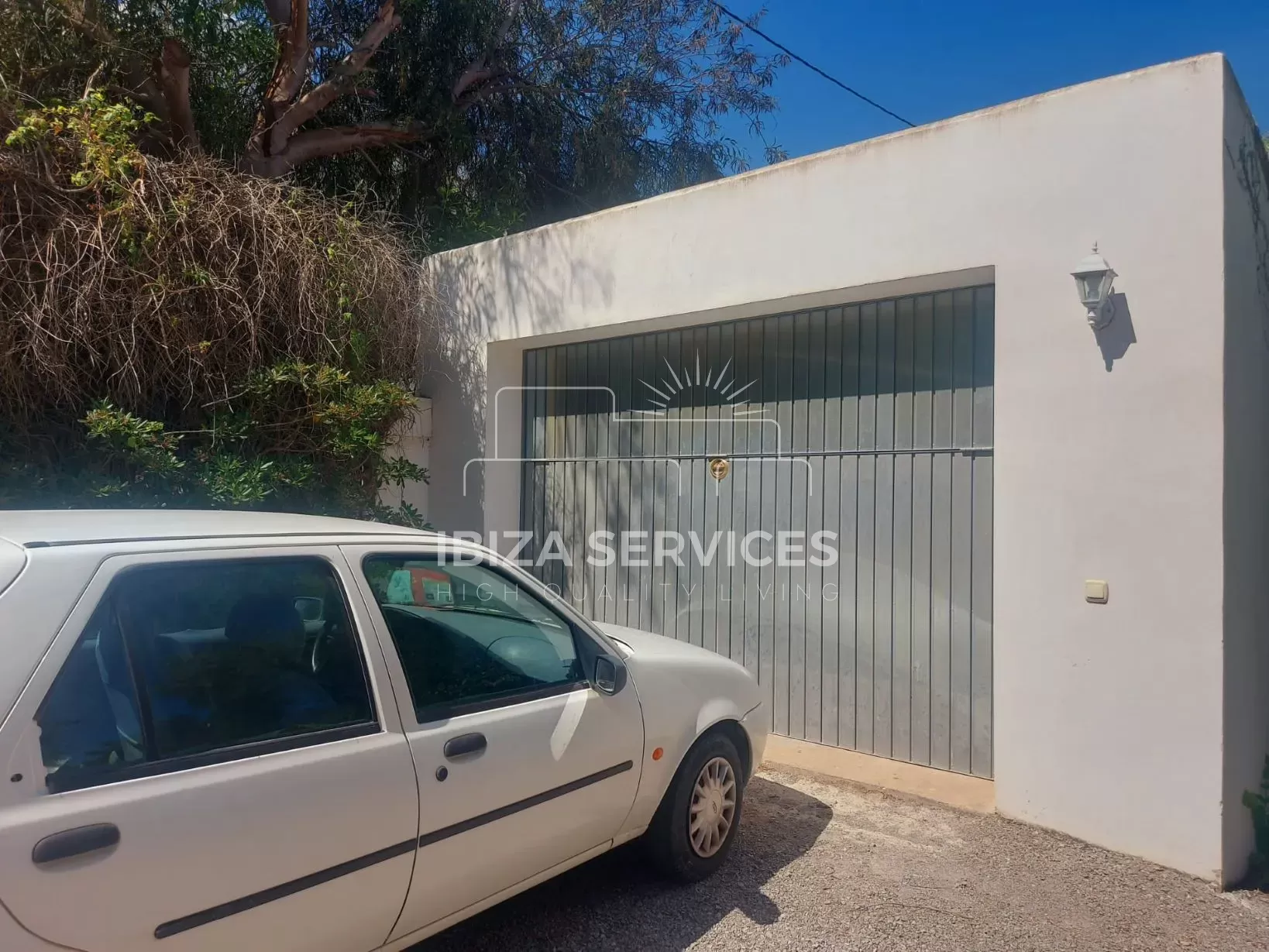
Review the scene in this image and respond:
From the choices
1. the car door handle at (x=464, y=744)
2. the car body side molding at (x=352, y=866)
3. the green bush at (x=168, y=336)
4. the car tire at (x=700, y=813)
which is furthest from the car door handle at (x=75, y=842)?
the green bush at (x=168, y=336)

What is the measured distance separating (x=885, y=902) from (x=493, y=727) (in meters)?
2.04

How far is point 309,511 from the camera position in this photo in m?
6.57

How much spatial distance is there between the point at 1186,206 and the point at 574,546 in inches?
194

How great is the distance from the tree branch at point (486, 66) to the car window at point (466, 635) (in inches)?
335

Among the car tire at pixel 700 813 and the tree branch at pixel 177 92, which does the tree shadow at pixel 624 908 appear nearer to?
the car tire at pixel 700 813

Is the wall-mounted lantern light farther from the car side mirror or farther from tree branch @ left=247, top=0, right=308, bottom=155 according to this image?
tree branch @ left=247, top=0, right=308, bottom=155

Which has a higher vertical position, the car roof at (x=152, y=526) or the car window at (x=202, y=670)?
the car roof at (x=152, y=526)

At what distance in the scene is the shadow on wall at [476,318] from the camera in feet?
23.7

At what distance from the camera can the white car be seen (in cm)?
203

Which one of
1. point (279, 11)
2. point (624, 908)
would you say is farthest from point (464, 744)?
point (279, 11)

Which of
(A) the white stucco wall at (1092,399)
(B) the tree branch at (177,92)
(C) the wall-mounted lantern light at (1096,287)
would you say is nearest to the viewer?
(A) the white stucco wall at (1092,399)

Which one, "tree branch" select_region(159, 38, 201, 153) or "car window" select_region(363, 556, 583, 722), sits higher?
"tree branch" select_region(159, 38, 201, 153)

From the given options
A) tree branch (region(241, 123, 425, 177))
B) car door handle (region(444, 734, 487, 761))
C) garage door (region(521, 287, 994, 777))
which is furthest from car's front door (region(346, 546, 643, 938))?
tree branch (region(241, 123, 425, 177))

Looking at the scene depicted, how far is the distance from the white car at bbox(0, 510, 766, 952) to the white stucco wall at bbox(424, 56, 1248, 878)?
2.21m
